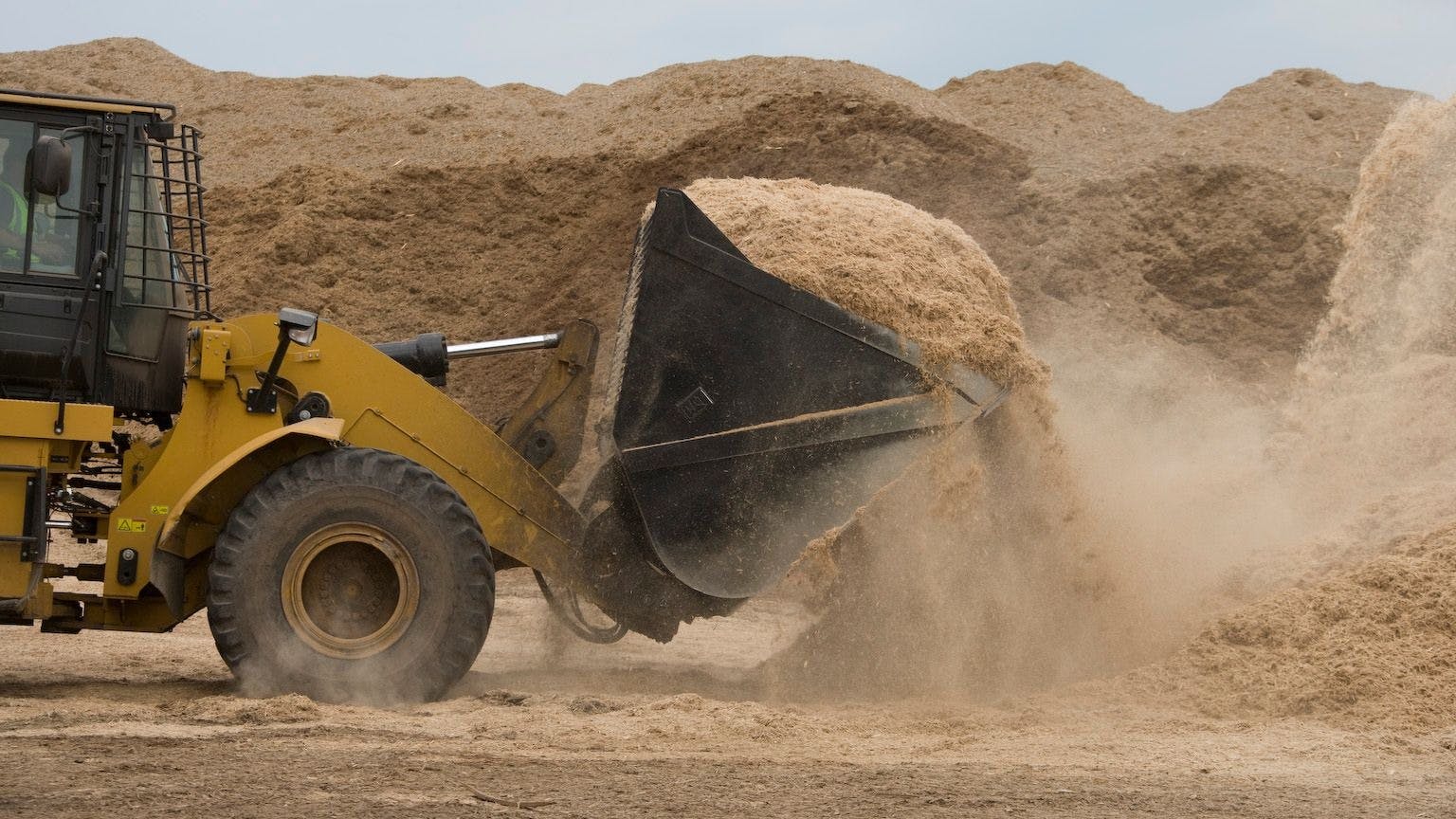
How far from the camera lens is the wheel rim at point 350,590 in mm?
6207

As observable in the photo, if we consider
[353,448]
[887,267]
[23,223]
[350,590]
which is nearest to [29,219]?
[23,223]

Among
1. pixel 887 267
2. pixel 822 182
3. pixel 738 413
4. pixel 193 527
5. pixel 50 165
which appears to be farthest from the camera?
pixel 822 182

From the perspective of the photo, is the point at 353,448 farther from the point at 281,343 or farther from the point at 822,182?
the point at 822,182

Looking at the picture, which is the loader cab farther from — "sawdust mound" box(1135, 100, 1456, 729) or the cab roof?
"sawdust mound" box(1135, 100, 1456, 729)

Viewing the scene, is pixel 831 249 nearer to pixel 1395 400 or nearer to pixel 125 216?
pixel 125 216

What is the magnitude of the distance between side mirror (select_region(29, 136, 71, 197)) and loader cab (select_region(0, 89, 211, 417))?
0.21 metres

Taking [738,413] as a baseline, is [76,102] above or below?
above

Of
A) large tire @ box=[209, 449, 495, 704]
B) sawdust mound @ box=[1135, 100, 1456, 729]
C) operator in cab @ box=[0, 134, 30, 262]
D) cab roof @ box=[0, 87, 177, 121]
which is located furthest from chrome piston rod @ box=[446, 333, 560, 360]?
sawdust mound @ box=[1135, 100, 1456, 729]

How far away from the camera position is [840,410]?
21.7 ft

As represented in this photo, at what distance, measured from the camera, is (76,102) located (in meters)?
6.32

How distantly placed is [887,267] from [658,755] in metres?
2.79

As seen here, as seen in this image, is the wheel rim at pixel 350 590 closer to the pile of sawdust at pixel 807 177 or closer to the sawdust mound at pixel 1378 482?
the sawdust mound at pixel 1378 482

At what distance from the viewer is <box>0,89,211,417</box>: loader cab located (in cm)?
615

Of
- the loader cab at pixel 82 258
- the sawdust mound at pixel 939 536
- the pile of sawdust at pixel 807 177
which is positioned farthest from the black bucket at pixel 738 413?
the pile of sawdust at pixel 807 177
